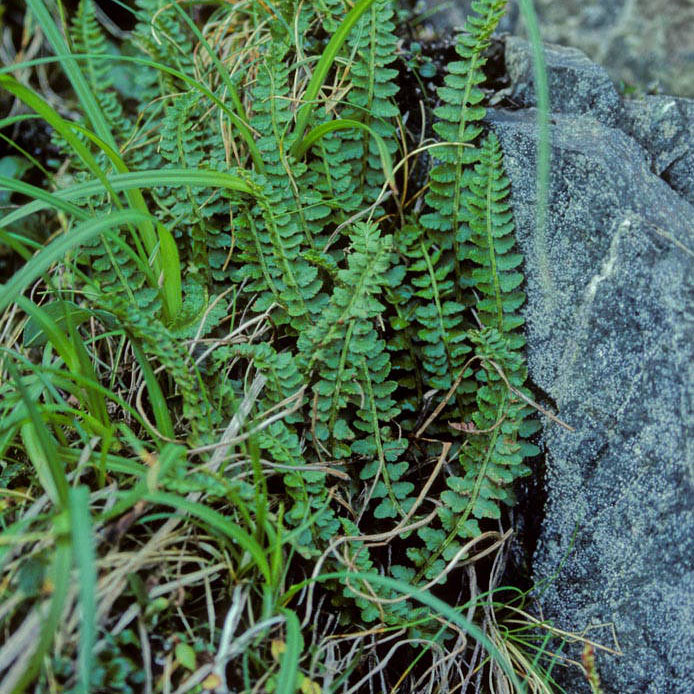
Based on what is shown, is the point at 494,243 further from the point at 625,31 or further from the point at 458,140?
the point at 625,31

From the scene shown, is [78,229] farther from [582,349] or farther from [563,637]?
[563,637]

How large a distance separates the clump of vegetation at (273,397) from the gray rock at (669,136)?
587 millimetres

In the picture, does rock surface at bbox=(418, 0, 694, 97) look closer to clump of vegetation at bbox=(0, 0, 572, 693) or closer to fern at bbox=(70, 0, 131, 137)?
clump of vegetation at bbox=(0, 0, 572, 693)

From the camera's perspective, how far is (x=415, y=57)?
248cm

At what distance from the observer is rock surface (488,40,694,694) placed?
1868 mm

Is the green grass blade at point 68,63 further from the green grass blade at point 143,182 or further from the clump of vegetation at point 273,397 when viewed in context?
the green grass blade at point 143,182

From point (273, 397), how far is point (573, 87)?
149cm

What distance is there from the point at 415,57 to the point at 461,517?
1.63 metres

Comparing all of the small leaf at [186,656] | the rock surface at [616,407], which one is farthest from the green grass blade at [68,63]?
the small leaf at [186,656]

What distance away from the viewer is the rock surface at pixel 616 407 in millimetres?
1868

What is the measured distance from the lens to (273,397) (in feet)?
6.13

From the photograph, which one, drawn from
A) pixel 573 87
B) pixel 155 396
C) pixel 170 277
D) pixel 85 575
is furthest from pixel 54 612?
pixel 573 87

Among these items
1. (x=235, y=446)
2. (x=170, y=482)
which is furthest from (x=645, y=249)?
(x=170, y=482)

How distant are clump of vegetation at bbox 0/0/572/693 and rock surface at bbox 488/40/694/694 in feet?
0.45
